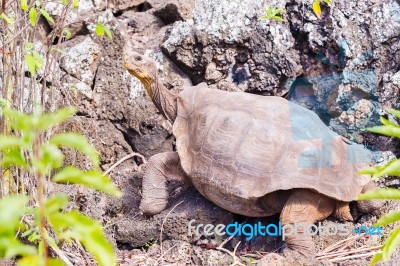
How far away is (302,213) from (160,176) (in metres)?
1.16

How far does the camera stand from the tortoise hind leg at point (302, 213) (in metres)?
3.21

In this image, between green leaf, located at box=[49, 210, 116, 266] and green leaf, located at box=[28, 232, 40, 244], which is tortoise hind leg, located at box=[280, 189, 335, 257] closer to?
green leaf, located at box=[28, 232, 40, 244]

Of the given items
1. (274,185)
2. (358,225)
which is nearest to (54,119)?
(274,185)

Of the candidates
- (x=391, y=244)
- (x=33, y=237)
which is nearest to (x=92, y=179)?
(x=391, y=244)

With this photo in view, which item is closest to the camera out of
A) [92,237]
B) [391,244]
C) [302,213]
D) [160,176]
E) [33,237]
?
[92,237]

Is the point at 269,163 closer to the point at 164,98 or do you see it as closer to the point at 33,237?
the point at 164,98

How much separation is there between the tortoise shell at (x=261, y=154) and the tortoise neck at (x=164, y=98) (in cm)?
35

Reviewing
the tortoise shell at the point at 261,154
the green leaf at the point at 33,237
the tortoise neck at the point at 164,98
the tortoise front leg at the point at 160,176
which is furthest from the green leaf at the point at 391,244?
the tortoise neck at the point at 164,98

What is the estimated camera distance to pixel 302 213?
10.6 ft

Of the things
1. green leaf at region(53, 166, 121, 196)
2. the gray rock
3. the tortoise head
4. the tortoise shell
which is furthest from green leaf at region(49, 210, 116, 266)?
the gray rock

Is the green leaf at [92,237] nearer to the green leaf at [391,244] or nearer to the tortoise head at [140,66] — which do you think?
the green leaf at [391,244]

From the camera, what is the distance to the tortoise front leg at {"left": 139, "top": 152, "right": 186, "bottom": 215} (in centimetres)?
377

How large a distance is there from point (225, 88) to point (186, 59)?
42cm

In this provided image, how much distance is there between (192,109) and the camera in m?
3.84
